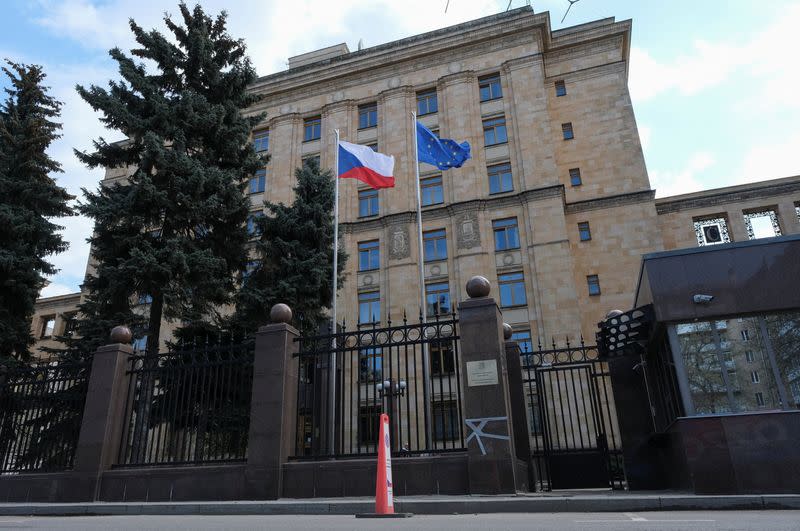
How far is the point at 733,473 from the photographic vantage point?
820cm

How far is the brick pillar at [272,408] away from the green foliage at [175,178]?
5266 mm

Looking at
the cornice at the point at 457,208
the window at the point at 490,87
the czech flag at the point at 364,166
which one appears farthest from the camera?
the window at the point at 490,87

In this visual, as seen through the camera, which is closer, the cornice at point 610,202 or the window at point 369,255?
the cornice at point 610,202

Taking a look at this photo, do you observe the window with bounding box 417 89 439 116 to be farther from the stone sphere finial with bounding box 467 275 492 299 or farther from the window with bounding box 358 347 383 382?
the stone sphere finial with bounding box 467 275 492 299

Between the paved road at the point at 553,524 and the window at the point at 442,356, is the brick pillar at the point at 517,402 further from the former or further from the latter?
the paved road at the point at 553,524

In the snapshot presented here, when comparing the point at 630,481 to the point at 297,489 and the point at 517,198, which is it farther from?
the point at 517,198

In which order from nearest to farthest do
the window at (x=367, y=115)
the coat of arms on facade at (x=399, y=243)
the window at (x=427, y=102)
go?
1. the coat of arms on facade at (x=399, y=243)
2. the window at (x=427, y=102)
3. the window at (x=367, y=115)

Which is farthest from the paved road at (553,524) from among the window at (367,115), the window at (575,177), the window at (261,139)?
the window at (261,139)

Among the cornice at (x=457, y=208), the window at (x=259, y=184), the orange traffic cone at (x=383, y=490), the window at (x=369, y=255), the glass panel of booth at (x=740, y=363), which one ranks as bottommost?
the orange traffic cone at (x=383, y=490)

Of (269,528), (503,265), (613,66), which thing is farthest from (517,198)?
(269,528)

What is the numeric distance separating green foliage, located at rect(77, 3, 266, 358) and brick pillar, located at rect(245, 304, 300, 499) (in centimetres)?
527

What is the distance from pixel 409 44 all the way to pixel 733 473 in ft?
113

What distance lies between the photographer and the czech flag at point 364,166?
1938cm

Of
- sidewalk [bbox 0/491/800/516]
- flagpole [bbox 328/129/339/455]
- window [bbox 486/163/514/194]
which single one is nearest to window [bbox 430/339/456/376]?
flagpole [bbox 328/129/339/455]
